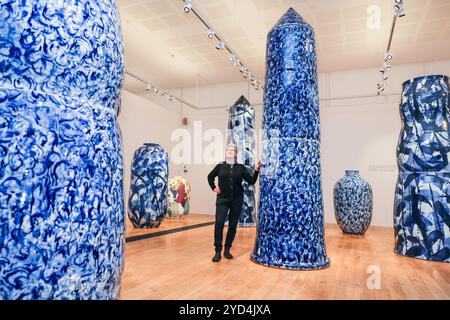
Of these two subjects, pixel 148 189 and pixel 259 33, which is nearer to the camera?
pixel 148 189

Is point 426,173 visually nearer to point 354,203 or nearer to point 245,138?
point 354,203

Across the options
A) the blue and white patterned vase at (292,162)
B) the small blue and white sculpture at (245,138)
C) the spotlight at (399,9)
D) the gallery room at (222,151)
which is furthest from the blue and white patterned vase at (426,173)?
the small blue and white sculpture at (245,138)

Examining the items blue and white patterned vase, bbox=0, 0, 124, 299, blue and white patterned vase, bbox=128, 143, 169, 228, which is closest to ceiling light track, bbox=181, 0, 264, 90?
blue and white patterned vase, bbox=128, 143, 169, 228

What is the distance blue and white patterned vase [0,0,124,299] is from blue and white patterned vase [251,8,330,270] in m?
2.63

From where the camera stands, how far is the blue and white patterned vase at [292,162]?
3037 millimetres

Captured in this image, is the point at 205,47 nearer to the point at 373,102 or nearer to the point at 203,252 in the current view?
the point at 373,102

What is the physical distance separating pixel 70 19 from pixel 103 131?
0.58 ft

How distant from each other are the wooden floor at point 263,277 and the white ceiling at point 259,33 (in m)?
4.26

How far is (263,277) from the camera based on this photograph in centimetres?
276

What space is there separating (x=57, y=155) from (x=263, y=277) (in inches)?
101

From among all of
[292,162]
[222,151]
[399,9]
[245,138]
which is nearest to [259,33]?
[245,138]

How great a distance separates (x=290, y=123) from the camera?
3.08 metres

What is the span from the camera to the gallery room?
0.47m

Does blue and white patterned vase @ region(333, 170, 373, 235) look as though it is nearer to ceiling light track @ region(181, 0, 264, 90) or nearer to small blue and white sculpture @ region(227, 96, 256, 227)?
small blue and white sculpture @ region(227, 96, 256, 227)
